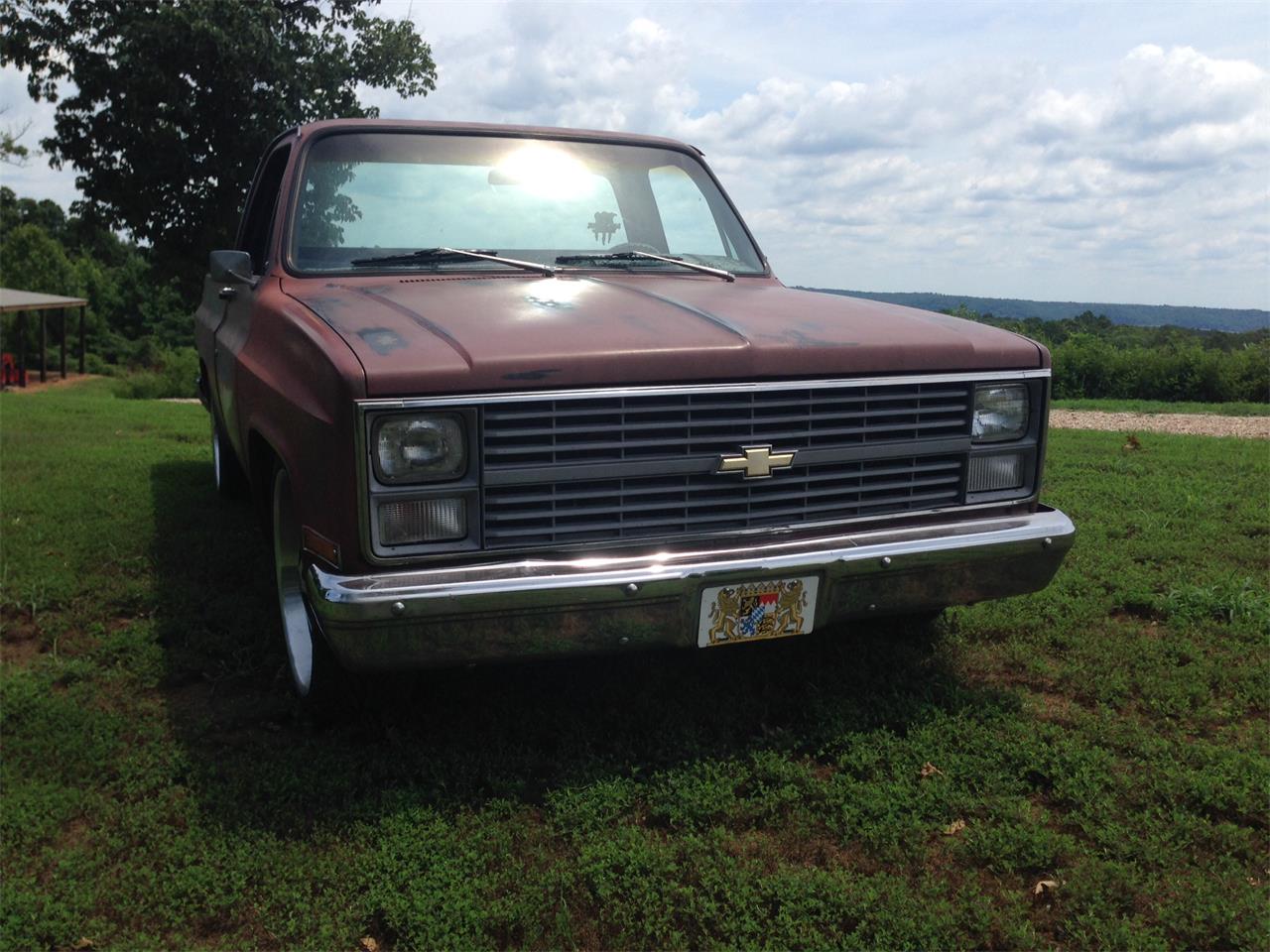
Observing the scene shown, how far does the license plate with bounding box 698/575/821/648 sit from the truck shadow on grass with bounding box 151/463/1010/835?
0.41 metres

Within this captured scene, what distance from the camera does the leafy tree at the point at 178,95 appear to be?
15.2 metres

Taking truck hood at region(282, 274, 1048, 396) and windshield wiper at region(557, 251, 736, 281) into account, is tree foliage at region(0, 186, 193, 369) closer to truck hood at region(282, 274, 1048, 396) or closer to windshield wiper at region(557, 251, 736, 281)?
windshield wiper at region(557, 251, 736, 281)

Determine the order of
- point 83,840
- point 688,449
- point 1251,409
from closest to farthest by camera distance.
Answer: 1. point 83,840
2. point 688,449
3. point 1251,409

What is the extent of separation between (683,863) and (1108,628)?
2347 mm

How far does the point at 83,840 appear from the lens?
110 inches

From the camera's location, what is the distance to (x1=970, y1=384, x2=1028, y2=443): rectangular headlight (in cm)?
344

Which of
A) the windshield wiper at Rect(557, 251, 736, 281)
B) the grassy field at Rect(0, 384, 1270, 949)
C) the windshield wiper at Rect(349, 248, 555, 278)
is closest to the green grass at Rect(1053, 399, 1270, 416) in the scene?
the grassy field at Rect(0, 384, 1270, 949)

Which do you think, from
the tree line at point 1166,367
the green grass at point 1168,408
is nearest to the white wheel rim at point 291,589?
the green grass at point 1168,408

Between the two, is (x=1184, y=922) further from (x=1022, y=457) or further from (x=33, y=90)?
(x=33, y=90)

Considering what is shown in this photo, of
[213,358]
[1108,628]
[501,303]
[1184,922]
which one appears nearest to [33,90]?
[213,358]

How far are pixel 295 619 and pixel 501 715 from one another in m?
0.87

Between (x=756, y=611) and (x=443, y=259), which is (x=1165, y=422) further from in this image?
(x=756, y=611)

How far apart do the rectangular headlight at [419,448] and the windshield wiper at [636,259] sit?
147cm

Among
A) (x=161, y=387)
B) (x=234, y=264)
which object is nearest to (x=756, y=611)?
(x=234, y=264)
